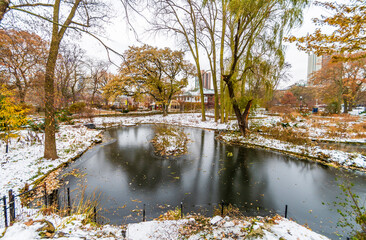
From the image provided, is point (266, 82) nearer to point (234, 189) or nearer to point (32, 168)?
point (234, 189)

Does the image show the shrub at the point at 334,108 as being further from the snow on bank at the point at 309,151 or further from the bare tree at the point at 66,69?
the bare tree at the point at 66,69

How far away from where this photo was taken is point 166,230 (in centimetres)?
288

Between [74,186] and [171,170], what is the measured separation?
3.24m

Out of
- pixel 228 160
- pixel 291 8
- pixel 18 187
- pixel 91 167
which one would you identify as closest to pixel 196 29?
pixel 291 8

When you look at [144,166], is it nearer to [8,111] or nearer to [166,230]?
[166,230]

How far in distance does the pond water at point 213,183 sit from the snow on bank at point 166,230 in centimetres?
72

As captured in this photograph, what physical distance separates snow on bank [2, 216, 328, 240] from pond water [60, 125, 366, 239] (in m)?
0.72

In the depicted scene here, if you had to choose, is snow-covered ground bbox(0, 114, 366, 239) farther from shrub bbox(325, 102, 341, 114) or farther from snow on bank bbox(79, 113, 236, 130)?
shrub bbox(325, 102, 341, 114)

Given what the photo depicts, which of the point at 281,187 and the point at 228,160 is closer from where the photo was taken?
the point at 281,187

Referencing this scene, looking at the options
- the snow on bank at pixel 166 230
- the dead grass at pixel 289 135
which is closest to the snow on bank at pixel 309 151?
the dead grass at pixel 289 135

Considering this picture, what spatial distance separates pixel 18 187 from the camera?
4.45 metres

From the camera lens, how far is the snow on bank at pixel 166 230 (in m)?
2.41

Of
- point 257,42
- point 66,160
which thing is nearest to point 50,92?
point 66,160

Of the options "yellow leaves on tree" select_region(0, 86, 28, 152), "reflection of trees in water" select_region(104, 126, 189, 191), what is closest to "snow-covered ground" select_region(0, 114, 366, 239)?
"yellow leaves on tree" select_region(0, 86, 28, 152)
